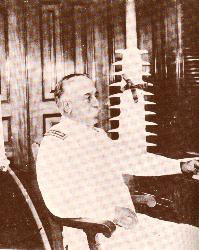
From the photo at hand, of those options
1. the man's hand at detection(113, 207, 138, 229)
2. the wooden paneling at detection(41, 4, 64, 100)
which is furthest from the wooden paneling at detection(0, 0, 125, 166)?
the man's hand at detection(113, 207, 138, 229)

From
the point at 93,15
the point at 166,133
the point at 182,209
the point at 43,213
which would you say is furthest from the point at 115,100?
the point at 43,213

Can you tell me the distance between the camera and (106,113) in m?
2.52

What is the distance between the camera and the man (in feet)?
5.80

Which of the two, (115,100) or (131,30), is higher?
(131,30)

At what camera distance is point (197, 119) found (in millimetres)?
2510

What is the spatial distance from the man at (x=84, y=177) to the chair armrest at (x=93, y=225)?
11 centimetres

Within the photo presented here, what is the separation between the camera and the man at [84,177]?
1.77 m

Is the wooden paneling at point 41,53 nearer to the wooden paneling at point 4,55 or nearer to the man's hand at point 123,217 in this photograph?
the wooden paneling at point 4,55

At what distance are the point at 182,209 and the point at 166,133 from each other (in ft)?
1.67

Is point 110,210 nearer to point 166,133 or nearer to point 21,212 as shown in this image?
point 21,212

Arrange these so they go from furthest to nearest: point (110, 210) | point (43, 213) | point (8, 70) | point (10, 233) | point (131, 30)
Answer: point (131, 30), point (8, 70), point (10, 233), point (110, 210), point (43, 213)

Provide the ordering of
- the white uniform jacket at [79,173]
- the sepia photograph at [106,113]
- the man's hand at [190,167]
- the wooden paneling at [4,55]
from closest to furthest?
the white uniform jacket at [79,173] → the sepia photograph at [106,113] → the man's hand at [190,167] → the wooden paneling at [4,55]

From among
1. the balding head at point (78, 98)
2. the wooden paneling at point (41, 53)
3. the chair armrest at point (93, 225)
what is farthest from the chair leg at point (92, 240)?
the wooden paneling at point (41, 53)

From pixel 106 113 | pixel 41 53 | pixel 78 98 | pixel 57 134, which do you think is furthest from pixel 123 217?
pixel 41 53
